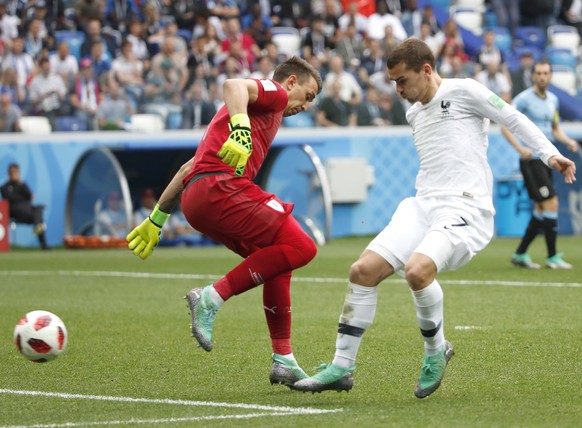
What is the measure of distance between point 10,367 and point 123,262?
32.1ft

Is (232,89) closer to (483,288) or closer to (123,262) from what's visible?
(483,288)

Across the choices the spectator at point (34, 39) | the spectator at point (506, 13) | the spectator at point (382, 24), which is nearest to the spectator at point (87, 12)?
the spectator at point (34, 39)

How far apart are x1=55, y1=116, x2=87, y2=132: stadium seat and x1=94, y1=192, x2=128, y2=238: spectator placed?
A: 1.34m

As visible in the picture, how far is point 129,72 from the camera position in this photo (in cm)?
2220

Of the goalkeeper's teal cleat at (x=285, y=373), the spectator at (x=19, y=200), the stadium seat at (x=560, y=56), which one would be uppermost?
the goalkeeper's teal cleat at (x=285, y=373)

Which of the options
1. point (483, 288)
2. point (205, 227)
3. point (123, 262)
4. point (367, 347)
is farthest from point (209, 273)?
point (205, 227)

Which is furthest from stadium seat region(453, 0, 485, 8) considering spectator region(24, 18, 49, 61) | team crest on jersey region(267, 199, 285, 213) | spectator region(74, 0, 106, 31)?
team crest on jersey region(267, 199, 285, 213)

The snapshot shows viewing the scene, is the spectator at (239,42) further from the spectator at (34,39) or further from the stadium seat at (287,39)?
the spectator at (34,39)

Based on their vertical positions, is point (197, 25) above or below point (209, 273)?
above

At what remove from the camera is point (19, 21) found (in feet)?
76.2

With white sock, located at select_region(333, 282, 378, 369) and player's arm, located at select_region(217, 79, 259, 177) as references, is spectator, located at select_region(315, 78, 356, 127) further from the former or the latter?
white sock, located at select_region(333, 282, 378, 369)

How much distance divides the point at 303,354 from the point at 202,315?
6.52 feet

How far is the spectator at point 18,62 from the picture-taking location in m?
21.6

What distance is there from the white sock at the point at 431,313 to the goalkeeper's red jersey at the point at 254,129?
1.28 metres
